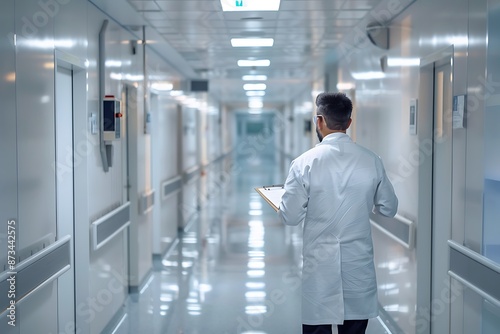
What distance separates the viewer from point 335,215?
8.19 ft

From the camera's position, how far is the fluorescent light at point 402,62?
408 centimetres

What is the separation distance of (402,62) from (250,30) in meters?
1.93

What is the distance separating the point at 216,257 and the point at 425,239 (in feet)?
12.3

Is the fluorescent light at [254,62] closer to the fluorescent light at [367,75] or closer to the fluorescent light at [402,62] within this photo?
the fluorescent light at [367,75]

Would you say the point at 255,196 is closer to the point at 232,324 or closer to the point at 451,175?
the point at 232,324

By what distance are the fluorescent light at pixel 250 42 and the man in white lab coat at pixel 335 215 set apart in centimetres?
399

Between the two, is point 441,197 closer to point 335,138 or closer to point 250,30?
point 335,138

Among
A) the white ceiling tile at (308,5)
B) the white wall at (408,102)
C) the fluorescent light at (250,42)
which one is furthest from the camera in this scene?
the fluorescent light at (250,42)

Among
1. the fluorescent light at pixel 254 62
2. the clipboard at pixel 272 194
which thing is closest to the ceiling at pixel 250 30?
the fluorescent light at pixel 254 62

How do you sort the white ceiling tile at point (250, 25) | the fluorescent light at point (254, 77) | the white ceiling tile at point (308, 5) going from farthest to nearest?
the fluorescent light at point (254, 77) → the white ceiling tile at point (250, 25) → the white ceiling tile at point (308, 5)

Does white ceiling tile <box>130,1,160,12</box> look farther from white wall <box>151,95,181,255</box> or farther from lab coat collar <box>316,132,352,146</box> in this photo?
lab coat collar <box>316,132,352,146</box>

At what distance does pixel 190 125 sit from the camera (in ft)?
35.8

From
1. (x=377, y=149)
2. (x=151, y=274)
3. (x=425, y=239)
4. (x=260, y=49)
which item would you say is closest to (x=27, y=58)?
(x=425, y=239)

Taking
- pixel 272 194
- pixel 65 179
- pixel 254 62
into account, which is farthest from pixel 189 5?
pixel 254 62
